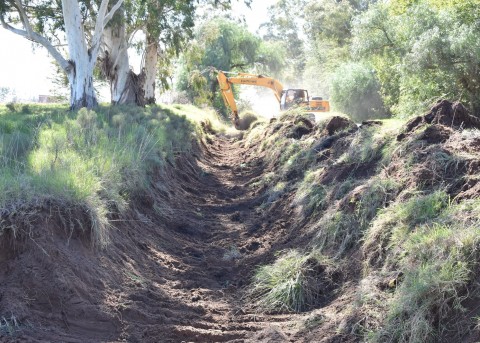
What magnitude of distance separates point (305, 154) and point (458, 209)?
285 inches

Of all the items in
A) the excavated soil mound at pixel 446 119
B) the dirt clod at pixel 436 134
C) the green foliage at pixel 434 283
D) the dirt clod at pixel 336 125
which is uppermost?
the excavated soil mound at pixel 446 119

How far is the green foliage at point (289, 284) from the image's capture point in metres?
6.45

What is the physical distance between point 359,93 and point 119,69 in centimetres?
1344

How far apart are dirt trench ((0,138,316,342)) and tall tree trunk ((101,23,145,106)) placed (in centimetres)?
2091

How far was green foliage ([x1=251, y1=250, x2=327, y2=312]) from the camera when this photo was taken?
6449 mm

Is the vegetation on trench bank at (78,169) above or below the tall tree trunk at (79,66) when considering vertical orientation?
below

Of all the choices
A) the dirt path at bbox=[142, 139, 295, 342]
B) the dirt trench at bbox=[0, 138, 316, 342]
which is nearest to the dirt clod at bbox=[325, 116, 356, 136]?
the dirt path at bbox=[142, 139, 295, 342]

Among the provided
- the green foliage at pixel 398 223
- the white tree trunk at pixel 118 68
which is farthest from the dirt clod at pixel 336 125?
the white tree trunk at pixel 118 68

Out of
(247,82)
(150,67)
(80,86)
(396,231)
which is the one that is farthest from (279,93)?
(396,231)

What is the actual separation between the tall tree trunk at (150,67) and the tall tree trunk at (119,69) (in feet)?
6.38

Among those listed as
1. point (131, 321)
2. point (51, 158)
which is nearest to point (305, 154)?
point (51, 158)

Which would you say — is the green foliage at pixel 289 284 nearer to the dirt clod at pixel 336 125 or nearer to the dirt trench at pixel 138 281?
the dirt trench at pixel 138 281

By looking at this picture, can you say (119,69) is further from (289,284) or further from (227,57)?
(227,57)

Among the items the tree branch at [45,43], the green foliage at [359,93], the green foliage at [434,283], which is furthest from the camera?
the green foliage at [359,93]
